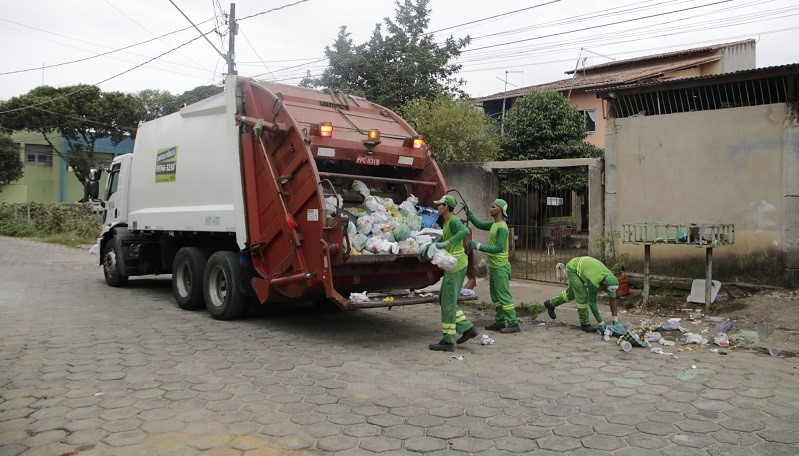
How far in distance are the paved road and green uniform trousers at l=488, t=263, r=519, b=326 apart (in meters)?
0.27

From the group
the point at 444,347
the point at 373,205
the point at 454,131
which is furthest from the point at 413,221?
the point at 454,131

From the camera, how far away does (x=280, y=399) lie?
172 inches

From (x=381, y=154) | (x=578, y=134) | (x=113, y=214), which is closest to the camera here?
(x=381, y=154)

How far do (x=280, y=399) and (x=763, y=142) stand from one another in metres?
6.81

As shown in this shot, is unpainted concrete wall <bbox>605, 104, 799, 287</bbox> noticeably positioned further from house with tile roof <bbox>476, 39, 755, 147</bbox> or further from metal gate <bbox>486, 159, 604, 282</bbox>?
house with tile roof <bbox>476, 39, 755, 147</bbox>

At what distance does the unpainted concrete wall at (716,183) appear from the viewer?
7680mm

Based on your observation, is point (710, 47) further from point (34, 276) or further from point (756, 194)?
point (34, 276)

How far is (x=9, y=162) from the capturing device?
99.1 ft

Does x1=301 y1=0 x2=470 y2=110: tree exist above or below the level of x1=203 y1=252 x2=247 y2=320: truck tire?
above

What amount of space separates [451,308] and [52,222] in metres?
23.4

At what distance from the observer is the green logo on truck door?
27.9 feet

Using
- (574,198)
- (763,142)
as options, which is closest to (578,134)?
(574,198)

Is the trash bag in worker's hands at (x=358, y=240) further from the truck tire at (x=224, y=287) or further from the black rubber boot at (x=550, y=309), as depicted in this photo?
the black rubber boot at (x=550, y=309)

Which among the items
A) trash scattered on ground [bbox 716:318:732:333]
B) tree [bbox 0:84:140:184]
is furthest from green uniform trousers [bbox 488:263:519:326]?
tree [bbox 0:84:140:184]
